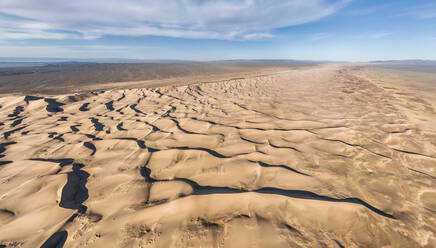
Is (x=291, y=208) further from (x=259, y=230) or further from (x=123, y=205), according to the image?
(x=123, y=205)

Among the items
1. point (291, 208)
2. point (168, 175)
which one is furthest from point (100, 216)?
point (291, 208)

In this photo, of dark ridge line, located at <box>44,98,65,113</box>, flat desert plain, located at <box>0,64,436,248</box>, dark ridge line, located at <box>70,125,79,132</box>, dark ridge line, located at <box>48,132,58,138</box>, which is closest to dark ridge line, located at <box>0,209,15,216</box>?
flat desert plain, located at <box>0,64,436,248</box>

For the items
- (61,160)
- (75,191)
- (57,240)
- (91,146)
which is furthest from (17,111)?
(57,240)

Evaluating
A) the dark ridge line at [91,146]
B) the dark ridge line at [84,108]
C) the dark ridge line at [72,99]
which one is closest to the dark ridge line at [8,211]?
the dark ridge line at [91,146]

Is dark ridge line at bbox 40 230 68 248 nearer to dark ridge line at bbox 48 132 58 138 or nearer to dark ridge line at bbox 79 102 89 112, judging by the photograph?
dark ridge line at bbox 48 132 58 138

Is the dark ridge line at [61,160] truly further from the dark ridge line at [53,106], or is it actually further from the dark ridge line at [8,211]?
the dark ridge line at [53,106]

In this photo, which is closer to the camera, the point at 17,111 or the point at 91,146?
the point at 91,146

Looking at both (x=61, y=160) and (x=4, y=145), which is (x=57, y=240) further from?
(x=4, y=145)
